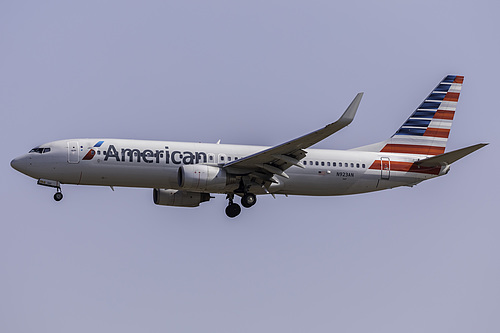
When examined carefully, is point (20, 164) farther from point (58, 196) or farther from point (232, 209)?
point (232, 209)

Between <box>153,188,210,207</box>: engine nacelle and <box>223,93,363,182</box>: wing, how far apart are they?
15.7 ft

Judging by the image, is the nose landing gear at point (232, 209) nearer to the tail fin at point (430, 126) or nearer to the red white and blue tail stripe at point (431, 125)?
the tail fin at point (430, 126)

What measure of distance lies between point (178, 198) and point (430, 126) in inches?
608

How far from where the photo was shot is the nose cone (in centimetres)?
4666

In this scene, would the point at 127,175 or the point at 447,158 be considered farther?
the point at 447,158

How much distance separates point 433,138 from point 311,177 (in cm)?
939

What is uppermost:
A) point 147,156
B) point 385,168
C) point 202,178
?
point 385,168

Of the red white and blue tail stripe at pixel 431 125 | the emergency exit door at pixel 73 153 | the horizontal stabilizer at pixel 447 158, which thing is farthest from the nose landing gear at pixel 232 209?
the horizontal stabilizer at pixel 447 158

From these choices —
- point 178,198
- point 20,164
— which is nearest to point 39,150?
point 20,164

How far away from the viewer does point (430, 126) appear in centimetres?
5425

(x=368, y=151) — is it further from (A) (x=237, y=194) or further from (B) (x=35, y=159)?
(B) (x=35, y=159)

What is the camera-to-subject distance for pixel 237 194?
48875 mm

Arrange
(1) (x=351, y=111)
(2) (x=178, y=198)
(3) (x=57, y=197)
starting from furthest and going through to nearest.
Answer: (2) (x=178, y=198), (3) (x=57, y=197), (1) (x=351, y=111)

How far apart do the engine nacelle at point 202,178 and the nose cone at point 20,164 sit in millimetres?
7774
